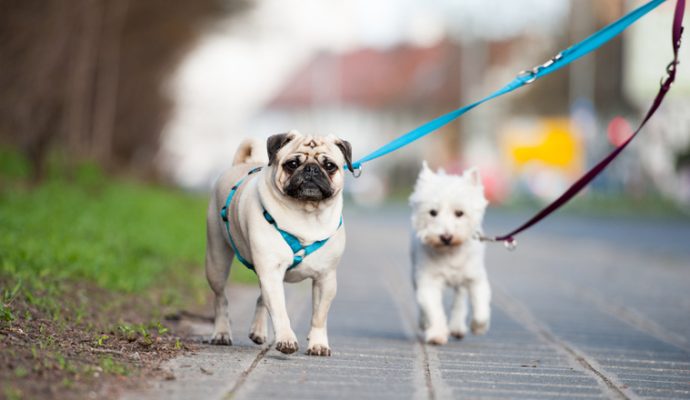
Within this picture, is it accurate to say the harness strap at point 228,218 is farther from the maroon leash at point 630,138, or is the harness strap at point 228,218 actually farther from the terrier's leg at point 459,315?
the maroon leash at point 630,138

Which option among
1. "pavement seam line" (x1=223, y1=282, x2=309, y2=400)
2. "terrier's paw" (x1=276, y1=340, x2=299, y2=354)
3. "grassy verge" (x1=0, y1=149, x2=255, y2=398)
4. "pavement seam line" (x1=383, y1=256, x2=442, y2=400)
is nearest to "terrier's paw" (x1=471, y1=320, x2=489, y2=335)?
"pavement seam line" (x1=383, y1=256, x2=442, y2=400)

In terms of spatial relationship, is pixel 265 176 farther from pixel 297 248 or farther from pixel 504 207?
pixel 504 207

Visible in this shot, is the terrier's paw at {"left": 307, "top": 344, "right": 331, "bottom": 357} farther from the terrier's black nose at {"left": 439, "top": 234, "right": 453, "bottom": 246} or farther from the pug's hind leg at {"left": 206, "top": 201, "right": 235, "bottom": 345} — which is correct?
the terrier's black nose at {"left": 439, "top": 234, "right": 453, "bottom": 246}

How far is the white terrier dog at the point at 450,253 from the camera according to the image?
338 inches

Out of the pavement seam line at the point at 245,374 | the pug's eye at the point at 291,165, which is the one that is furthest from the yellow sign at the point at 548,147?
the pug's eye at the point at 291,165

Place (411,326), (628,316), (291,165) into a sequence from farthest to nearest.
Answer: (628,316) → (411,326) → (291,165)

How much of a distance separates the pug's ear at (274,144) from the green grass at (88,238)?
177 centimetres

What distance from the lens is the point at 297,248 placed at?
22.8 feet

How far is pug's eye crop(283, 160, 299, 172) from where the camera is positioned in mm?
6863

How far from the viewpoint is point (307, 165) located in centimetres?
679

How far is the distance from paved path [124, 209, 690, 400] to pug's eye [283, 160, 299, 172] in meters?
1.10

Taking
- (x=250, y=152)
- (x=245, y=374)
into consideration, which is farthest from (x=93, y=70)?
(x=245, y=374)

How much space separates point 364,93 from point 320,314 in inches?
3380

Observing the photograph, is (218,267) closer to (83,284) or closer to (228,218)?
(228,218)
